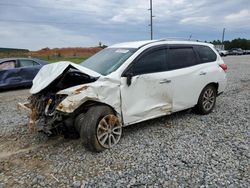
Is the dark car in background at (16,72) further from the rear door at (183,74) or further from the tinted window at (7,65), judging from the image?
the rear door at (183,74)

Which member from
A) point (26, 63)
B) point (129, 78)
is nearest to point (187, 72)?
point (129, 78)

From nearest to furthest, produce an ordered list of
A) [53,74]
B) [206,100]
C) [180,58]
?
[53,74], [180,58], [206,100]

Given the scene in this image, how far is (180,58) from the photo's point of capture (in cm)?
552

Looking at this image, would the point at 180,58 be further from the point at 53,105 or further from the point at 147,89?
the point at 53,105

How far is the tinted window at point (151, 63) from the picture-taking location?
4656 mm

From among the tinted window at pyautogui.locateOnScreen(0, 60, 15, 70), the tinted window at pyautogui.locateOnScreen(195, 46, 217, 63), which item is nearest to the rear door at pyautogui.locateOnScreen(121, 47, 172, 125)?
the tinted window at pyautogui.locateOnScreen(195, 46, 217, 63)

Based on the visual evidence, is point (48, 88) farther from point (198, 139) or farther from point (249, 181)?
point (249, 181)

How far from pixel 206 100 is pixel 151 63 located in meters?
1.98

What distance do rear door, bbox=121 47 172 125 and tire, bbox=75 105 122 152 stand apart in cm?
31

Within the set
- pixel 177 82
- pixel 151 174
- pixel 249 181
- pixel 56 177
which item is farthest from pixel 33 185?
pixel 177 82

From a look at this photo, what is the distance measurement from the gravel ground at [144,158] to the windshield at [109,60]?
1.28 m

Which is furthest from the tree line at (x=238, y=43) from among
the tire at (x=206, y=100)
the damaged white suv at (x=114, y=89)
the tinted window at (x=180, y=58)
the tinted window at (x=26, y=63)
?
the damaged white suv at (x=114, y=89)

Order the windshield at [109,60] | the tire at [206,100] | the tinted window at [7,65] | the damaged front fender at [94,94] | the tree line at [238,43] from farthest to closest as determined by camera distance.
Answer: the tree line at [238,43] < the tinted window at [7,65] < the tire at [206,100] < the windshield at [109,60] < the damaged front fender at [94,94]

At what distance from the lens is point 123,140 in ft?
15.1
